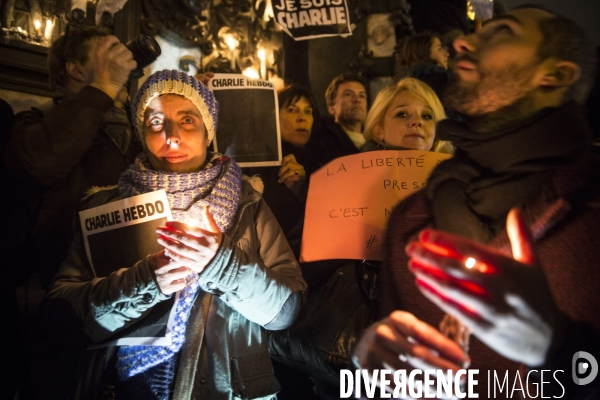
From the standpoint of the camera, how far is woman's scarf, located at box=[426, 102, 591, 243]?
130cm

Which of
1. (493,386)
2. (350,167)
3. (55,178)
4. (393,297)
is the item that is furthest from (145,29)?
(493,386)

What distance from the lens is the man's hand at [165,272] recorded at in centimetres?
162

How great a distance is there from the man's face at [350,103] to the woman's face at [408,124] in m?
1.26

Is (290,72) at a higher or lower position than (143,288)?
higher

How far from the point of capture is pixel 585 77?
149 cm

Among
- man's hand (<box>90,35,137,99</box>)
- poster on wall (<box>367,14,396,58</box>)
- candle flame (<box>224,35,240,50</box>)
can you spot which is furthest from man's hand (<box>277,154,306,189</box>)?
poster on wall (<box>367,14,396,58</box>)

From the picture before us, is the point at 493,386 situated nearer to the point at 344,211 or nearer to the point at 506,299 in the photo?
the point at 506,299

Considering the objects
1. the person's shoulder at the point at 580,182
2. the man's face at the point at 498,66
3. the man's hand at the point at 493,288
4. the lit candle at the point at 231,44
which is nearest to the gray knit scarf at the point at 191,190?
the man's face at the point at 498,66

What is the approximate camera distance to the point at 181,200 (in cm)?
187

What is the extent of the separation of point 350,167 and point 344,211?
0.72ft

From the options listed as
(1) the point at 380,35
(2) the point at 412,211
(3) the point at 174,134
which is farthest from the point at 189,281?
(1) the point at 380,35

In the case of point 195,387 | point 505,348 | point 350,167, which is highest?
point 350,167

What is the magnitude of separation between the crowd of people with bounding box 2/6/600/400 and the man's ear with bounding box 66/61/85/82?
0.05 ft

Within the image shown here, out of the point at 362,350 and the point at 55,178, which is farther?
the point at 55,178
